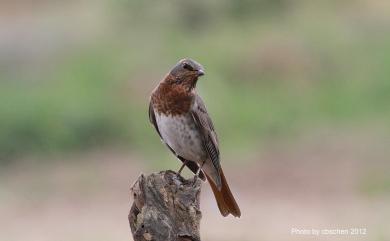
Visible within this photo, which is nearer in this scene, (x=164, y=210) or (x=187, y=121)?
(x=164, y=210)

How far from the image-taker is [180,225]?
5.78m

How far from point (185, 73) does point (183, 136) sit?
0.37 meters

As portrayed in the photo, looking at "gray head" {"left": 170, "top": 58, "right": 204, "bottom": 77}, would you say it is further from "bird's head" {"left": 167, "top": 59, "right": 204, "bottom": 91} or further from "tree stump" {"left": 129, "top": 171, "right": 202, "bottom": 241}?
"tree stump" {"left": 129, "top": 171, "right": 202, "bottom": 241}

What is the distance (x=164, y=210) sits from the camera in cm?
585

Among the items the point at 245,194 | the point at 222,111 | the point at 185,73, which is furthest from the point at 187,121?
the point at 222,111

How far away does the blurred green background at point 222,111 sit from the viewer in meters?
12.7

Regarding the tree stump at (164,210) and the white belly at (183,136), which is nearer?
the tree stump at (164,210)

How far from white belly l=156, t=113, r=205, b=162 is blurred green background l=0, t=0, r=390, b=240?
3.17 metres

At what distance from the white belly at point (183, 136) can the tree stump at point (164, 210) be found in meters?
1.41

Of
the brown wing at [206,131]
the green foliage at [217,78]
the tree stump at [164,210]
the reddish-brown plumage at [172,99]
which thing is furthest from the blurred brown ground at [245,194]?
the tree stump at [164,210]

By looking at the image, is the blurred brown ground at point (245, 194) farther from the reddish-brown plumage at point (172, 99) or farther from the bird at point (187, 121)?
the reddish-brown plumage at point (172, 99)

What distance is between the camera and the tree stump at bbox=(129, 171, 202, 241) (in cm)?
570

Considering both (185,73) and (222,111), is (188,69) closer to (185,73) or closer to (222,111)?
(185,73)

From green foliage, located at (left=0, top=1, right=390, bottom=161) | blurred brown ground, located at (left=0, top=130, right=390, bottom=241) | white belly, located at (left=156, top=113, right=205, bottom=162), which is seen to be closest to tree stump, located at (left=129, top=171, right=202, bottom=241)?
white belly, located at (left=156, top=113, right=205, bottom=162)
